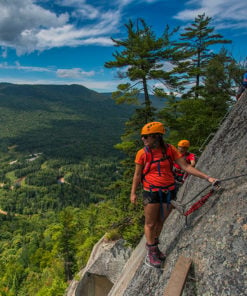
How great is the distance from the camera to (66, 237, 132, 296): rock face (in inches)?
629

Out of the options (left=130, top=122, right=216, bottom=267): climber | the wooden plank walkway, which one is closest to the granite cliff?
the wooden plank walkway

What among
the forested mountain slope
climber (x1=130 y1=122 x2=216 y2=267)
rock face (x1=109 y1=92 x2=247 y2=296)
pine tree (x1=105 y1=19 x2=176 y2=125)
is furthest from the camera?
the forested mountain slope

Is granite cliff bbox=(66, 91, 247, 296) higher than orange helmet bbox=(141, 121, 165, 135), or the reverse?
orange helmet bbox=(141, 121, 165, 135)

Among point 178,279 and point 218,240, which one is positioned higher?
point 218,240

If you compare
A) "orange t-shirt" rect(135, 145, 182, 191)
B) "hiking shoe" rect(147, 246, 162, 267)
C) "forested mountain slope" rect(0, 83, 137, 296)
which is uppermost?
"orange t-shirt" rect(135, 145, 182, 191)

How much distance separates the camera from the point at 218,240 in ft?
11.9

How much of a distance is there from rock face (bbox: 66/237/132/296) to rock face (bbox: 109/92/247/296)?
11899mm

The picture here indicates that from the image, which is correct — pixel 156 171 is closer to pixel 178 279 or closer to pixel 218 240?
pixel 218 240

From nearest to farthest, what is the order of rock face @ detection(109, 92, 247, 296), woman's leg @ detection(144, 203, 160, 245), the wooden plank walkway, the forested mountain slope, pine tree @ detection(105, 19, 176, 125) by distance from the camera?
rock face @ detection(109, 92, 247, 296)
the wooden plank walkway
woman's leg @ detection(144, 203, 160, 245)
pine tree @ detection(105, 19, 176, 125)
the forested mountain slope

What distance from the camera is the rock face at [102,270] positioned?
52.4 feet

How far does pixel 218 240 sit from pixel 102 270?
15055 mm

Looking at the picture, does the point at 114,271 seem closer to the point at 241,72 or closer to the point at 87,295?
the point at 87,295

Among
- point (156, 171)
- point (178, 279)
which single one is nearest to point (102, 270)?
point (178, 279)

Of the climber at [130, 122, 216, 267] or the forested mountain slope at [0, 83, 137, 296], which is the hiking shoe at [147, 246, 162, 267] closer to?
the climber at [130, 122, 216, 267]
